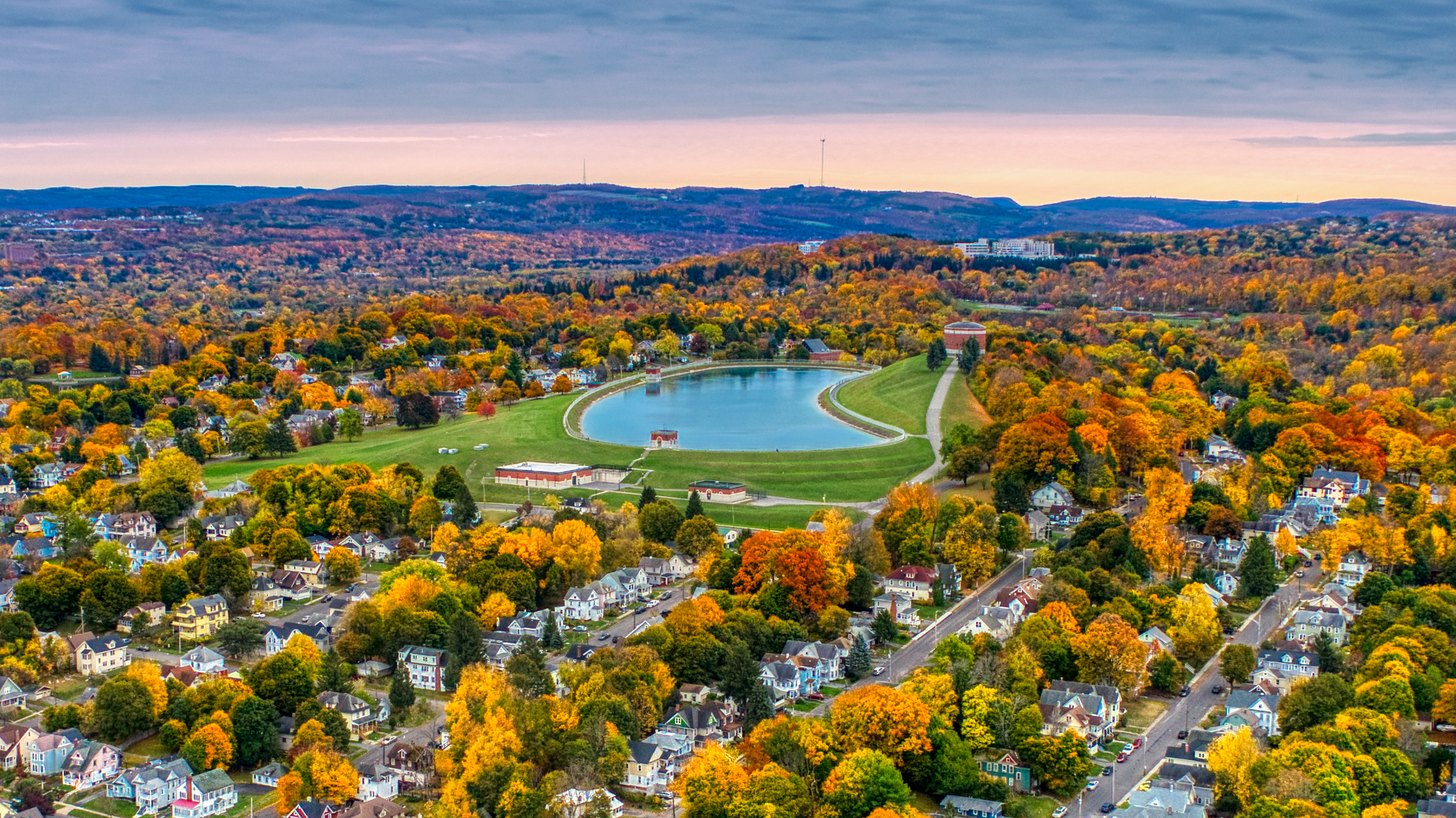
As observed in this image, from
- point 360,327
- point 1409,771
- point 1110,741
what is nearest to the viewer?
point 1409,771

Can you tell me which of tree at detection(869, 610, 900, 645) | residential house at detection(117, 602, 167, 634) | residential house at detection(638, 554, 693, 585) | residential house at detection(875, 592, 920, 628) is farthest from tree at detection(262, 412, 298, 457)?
tree at detection(869, 610, 900, 645)

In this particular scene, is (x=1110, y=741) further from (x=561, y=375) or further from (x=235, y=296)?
(x=235, y=296)

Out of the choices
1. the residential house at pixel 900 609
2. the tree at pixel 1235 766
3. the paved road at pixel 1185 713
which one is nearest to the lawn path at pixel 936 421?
the residential house at pixel 900 609

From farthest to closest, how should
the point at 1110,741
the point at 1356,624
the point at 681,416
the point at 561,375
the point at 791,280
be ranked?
1. the point at 791,280
2. the point at 561,375
3. the point at 681,416
4. the point at 1356,624
5. the point at 1110,741

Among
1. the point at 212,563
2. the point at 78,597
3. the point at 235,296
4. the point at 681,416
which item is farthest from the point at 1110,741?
the point at 235,296

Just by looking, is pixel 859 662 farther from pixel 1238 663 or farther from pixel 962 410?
pixel 962 410

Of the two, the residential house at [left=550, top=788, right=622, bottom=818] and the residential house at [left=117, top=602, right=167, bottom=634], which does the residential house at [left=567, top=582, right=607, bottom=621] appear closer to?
the residential house at [left=117, top=602, right=167, bottom=634]

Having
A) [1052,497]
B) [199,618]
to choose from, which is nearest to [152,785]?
[199,618]
